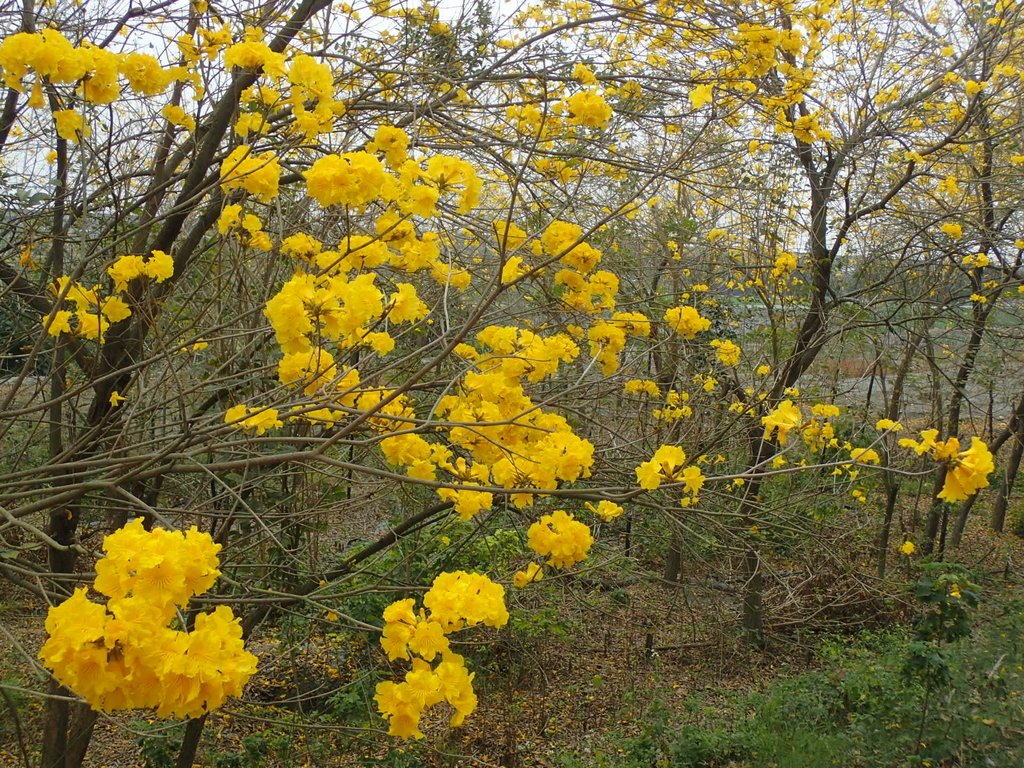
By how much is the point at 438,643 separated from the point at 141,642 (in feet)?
2.27

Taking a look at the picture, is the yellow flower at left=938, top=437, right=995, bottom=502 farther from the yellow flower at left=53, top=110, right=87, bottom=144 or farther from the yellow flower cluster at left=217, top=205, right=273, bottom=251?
the yellow flower at left=53, top=110, right=87, bottom=144

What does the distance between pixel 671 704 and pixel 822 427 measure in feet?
9.94

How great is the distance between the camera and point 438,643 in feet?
5.44

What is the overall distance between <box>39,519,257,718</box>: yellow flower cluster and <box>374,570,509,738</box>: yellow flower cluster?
52 centimetres

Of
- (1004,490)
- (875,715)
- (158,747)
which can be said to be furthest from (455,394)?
(1004,490)

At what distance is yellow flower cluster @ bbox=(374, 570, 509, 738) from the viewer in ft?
5.38

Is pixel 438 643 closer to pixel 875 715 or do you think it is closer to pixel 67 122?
pixel 67 122

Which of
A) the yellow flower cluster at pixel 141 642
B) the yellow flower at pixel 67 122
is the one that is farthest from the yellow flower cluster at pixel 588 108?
the yellow flower cluster at pixel 141 642

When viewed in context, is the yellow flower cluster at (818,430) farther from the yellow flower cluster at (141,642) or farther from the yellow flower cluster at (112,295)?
the yellow flower cluster at (141,642)

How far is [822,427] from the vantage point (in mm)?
3807

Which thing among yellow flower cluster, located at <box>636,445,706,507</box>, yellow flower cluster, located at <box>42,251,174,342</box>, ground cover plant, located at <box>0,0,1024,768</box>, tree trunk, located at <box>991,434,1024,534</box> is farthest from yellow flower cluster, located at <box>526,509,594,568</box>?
tree trunk, located at <box>991,434,1024,534</box>

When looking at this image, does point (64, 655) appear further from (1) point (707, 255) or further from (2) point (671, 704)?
(1) point (707, 255)

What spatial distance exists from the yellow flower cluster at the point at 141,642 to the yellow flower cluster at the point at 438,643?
519 millimetres

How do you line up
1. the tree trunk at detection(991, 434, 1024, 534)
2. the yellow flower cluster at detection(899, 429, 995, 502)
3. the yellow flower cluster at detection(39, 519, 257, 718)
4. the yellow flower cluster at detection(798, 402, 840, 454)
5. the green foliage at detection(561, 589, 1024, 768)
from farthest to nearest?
the tree trunk at detection(991, 434, 1024, 534)
the green foliage at detection(561, 589, 1024, 768)
the yellow flower cluster at detection(798, 402, 840, 454)
the yellow flower cluster at detection(899, 429, 995, 502)
the yellow flower cluster at detection(39, 519, 257, 718)
